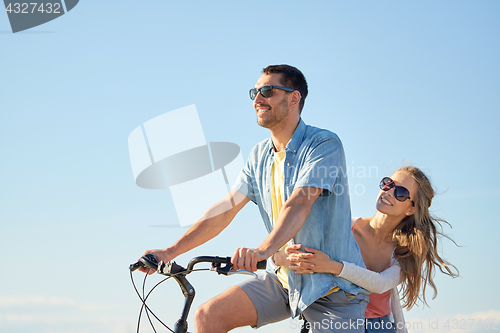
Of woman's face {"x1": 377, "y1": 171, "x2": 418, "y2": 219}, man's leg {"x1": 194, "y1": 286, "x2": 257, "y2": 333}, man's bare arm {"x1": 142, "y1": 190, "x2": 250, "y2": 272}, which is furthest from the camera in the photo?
woman's face {"x1": 377, "y1": 171, "x2": 418, "y2": 219}

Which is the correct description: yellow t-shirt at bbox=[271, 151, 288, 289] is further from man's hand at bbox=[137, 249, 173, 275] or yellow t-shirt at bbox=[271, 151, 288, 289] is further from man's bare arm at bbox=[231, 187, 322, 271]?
man's hand at bbox=[137, 249, 173, 275]

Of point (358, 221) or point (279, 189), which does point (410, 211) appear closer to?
point (358, 221)

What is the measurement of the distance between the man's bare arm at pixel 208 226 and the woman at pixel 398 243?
1329 millimetres

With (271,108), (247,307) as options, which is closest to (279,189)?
(271,108)

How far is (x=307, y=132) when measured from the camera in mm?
4070

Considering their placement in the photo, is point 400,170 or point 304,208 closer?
point 304,208

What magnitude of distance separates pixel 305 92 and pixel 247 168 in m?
0.85

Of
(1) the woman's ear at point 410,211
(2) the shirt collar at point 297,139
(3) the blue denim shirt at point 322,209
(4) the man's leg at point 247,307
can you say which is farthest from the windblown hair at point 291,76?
(1) the woman's ear at point 410,211

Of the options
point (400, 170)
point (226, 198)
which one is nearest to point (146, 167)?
point (226, 198)

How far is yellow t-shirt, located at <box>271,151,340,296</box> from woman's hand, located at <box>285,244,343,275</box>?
6.8 inches

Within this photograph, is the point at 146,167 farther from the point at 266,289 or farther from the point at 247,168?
the point at 266,289

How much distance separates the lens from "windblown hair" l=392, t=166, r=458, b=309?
200 inches

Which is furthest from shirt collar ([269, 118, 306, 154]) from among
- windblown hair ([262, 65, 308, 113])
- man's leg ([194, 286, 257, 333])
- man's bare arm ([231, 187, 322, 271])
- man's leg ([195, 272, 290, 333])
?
man's leg ([194, 286, 257, 333])

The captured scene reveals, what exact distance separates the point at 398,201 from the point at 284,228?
2.55 meters
